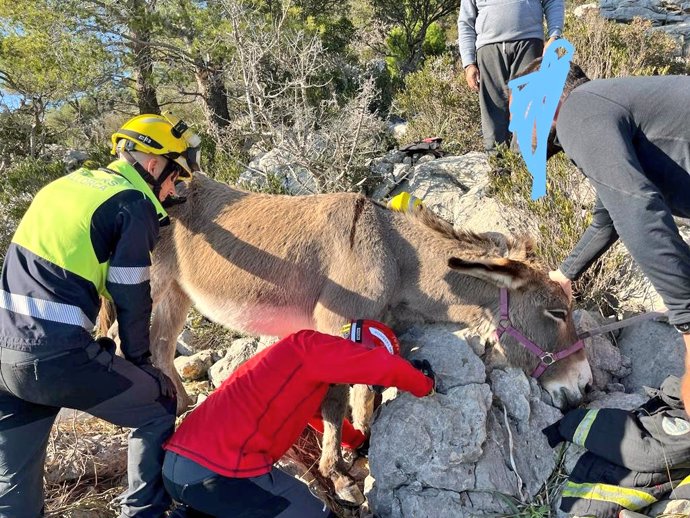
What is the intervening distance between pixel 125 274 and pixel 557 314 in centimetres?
255

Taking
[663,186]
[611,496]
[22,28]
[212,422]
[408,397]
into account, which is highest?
[22,28]

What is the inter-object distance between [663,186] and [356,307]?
1.85 meters

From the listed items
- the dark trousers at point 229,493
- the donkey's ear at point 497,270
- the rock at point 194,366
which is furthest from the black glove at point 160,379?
the rock at point 194,366

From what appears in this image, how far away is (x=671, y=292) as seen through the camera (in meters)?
2.28

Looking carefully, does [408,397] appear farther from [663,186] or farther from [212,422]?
[663,186]

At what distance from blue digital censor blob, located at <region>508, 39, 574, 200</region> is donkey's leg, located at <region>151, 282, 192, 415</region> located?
2693 mm

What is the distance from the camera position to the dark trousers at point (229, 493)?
8.51 feet

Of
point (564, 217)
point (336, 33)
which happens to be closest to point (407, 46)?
point (336, 33)

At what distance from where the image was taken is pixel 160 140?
130 inches

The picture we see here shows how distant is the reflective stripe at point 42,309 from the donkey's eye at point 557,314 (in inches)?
106

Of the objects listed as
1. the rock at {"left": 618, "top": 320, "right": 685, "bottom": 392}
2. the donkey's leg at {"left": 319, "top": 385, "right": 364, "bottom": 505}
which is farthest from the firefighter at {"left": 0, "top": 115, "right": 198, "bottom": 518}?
the rock at {"left": 618, "top": 320, "right": 685, "bottom": 392}

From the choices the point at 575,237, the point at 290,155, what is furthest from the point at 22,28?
the point at 575,237

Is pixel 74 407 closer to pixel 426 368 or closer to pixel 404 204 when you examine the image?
pixel 426 368

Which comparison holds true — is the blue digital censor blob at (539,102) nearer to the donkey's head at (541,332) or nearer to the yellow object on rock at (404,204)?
the donkey's head at (541,332)
